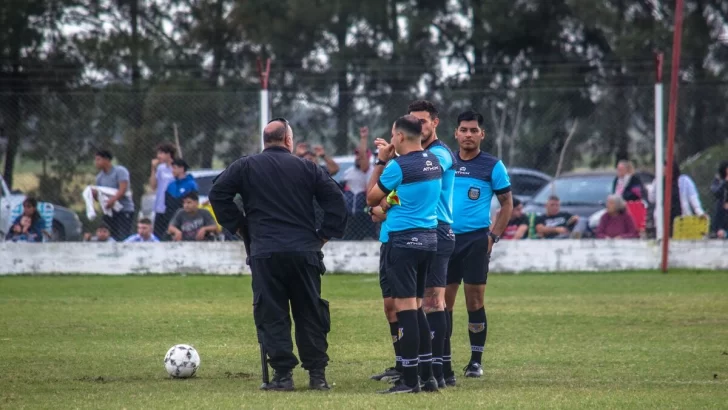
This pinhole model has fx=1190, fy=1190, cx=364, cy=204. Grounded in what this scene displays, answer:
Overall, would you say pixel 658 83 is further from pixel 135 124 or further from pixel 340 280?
pixel 135 124

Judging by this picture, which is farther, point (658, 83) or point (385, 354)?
point (658, 83)

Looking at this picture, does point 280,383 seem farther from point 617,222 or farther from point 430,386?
point 617,222

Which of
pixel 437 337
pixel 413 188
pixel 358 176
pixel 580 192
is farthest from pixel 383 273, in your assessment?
pixel 580 192

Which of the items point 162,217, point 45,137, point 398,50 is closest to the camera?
point 162,217

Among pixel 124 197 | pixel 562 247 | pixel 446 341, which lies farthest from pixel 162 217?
pixel 446 341

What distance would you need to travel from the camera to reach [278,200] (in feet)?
28.3

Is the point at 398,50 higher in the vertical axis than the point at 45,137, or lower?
higher

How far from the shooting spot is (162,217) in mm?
Result: 18984

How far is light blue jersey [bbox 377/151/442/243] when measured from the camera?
27.0 feet

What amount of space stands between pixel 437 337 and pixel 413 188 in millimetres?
1180

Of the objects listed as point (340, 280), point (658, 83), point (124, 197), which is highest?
point (658, 83)

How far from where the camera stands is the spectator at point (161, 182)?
1895 cm

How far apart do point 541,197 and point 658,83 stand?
4.40 meters

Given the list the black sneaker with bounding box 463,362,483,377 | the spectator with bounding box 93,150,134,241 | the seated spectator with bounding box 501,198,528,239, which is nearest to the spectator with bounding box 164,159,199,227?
the spectator with bounding box 93,150,134,241
